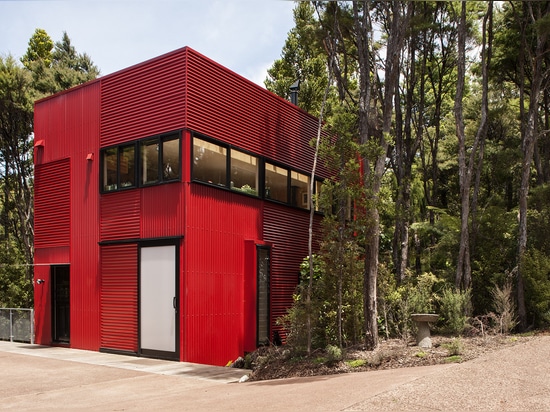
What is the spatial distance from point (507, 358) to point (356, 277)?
3.68m

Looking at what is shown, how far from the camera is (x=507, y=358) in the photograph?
881 cm

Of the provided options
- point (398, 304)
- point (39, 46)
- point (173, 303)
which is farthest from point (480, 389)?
point (39, 46)

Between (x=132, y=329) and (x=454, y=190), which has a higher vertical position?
(x=454, y=190)

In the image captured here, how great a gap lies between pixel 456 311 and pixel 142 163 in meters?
8.36

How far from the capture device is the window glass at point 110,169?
1367cm

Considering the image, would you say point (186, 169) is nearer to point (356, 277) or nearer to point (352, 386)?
point (356, 277)

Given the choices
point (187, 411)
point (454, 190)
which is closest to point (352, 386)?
point (187, 411)

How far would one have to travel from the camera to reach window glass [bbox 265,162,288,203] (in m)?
15.5

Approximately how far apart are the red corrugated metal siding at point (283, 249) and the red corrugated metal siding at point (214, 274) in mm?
1299

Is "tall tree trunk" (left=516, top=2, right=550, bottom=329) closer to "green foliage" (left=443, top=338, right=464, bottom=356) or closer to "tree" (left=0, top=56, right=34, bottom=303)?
"green foliage" (left=443, top=338, right=464, bottom=356)

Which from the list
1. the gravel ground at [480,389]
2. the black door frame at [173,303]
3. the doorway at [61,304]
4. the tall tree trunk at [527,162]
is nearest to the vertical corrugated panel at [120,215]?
the black door frame at [173,303]

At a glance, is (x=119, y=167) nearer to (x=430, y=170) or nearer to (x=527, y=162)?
(x=527, y=162)

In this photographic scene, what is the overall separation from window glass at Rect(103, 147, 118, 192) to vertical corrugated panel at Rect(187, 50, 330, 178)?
8.47ft

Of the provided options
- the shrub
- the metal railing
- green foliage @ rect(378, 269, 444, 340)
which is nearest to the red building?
the metal railing
